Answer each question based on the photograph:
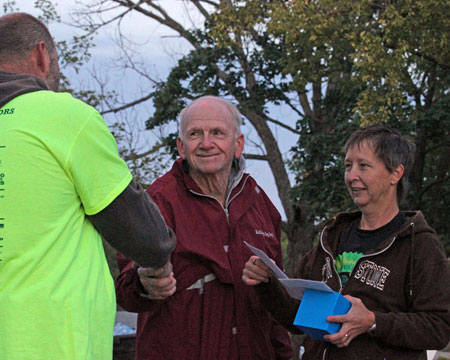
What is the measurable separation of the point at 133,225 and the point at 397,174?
145 centimetres

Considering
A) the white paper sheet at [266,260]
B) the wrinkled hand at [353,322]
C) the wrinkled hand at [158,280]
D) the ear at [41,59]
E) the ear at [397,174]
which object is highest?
the ear at [41,59]

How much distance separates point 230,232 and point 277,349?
654mm

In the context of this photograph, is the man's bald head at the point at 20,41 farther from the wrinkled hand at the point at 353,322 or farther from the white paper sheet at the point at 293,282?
the wrinkled hand at the point at 353,322

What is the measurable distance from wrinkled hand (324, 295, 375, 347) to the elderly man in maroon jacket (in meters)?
0.52

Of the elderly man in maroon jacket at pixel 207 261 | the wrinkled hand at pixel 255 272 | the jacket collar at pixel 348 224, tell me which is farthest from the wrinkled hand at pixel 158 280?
the jacket collar at pixel 348 224

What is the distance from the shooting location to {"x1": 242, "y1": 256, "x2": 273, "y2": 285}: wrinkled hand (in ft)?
9.69

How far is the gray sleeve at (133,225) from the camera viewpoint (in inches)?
83.4

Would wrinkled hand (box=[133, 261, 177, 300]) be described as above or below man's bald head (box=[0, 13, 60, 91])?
below

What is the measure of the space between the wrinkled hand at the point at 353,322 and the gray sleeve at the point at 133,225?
85 cm

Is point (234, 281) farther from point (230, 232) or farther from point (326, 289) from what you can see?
point (326, 289)

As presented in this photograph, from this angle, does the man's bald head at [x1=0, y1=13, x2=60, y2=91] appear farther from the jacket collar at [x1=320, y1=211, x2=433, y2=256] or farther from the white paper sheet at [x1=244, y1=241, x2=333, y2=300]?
the jacket collar at [x1=320, y1=211, x2=433, y2=256]

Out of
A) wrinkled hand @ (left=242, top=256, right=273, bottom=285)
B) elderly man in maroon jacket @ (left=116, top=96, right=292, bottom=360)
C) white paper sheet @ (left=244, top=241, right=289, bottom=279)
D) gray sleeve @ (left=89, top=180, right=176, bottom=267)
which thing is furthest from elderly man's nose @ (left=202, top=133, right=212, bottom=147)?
gray sleeve @ (left=89, top=180, right=176, bottom=267)

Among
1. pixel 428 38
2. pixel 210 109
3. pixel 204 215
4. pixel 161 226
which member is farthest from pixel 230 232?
pixel 428 38

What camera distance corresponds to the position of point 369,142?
3.08m
